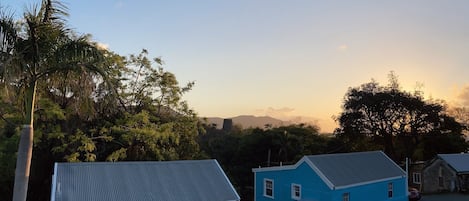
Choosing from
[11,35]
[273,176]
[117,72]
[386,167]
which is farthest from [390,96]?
[11,35]

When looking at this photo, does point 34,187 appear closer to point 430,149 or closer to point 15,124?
point 15,124

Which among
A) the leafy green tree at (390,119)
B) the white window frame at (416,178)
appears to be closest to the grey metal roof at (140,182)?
the leafy green tree at (390,119)

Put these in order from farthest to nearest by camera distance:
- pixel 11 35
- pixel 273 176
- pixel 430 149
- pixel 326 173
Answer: pixel 430 149 < pixel 273 176 < pixel 326 173 < pixel 11 35

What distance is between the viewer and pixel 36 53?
30.5 feet

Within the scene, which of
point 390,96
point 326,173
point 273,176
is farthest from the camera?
point 390,96

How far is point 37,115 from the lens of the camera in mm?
18281

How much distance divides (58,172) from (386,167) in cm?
1888

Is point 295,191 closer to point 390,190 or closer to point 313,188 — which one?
point 313,188

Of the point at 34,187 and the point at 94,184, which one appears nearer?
the point at 94,184

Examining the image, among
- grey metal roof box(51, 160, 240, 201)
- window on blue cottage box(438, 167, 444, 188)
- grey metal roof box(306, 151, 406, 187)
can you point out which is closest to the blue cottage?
grey metal roof box(306, 151, 406, 187)

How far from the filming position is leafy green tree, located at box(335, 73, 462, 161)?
3275 cm

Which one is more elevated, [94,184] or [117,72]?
[117,72]

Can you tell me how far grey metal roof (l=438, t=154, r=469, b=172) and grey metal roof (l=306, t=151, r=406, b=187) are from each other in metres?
11.0

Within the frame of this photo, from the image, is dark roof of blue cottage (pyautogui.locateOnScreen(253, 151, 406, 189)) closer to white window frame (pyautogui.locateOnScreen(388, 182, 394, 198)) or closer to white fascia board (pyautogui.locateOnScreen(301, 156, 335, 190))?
white fascia board (pyautogui.locateOnScreen(301, 156, 335, 190))
